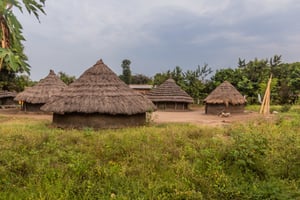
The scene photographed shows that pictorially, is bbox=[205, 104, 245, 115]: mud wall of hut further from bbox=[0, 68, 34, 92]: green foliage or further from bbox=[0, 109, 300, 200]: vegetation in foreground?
bbox=[0, 68, 34, 92]: green foliage

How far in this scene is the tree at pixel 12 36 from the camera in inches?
101

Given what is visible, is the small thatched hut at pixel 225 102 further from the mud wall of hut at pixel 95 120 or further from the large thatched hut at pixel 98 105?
the mud wall of hut at pixel 95 120

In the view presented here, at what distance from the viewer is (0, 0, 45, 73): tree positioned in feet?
8.41

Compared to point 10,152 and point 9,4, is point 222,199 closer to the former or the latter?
point 9,4

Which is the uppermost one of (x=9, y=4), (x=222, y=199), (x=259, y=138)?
(x=9, y=4)

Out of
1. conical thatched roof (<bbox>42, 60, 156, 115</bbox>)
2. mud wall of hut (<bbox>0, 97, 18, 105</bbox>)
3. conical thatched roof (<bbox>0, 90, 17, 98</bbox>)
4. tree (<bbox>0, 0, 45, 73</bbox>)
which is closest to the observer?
tree (<bbox>0, 0, 45, 73</bbox>)

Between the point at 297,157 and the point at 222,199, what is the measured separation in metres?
Result: 1.87

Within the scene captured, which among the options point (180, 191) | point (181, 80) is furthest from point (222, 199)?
point (181, 80)

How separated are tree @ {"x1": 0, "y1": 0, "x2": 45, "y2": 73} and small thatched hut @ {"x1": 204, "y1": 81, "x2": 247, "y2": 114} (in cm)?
1863

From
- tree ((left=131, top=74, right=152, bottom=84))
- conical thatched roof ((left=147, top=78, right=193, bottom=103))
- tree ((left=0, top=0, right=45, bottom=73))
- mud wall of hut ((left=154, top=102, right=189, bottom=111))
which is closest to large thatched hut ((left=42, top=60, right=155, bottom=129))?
tree ((left=0, top=0, right=45, bottom=73))

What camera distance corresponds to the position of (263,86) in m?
26.6

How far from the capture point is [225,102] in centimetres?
2058

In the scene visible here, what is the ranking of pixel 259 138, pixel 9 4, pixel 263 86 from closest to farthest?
pixel 9 4, pixel 259 138, pixel 263 86

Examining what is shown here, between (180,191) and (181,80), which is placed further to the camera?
(181,80)
